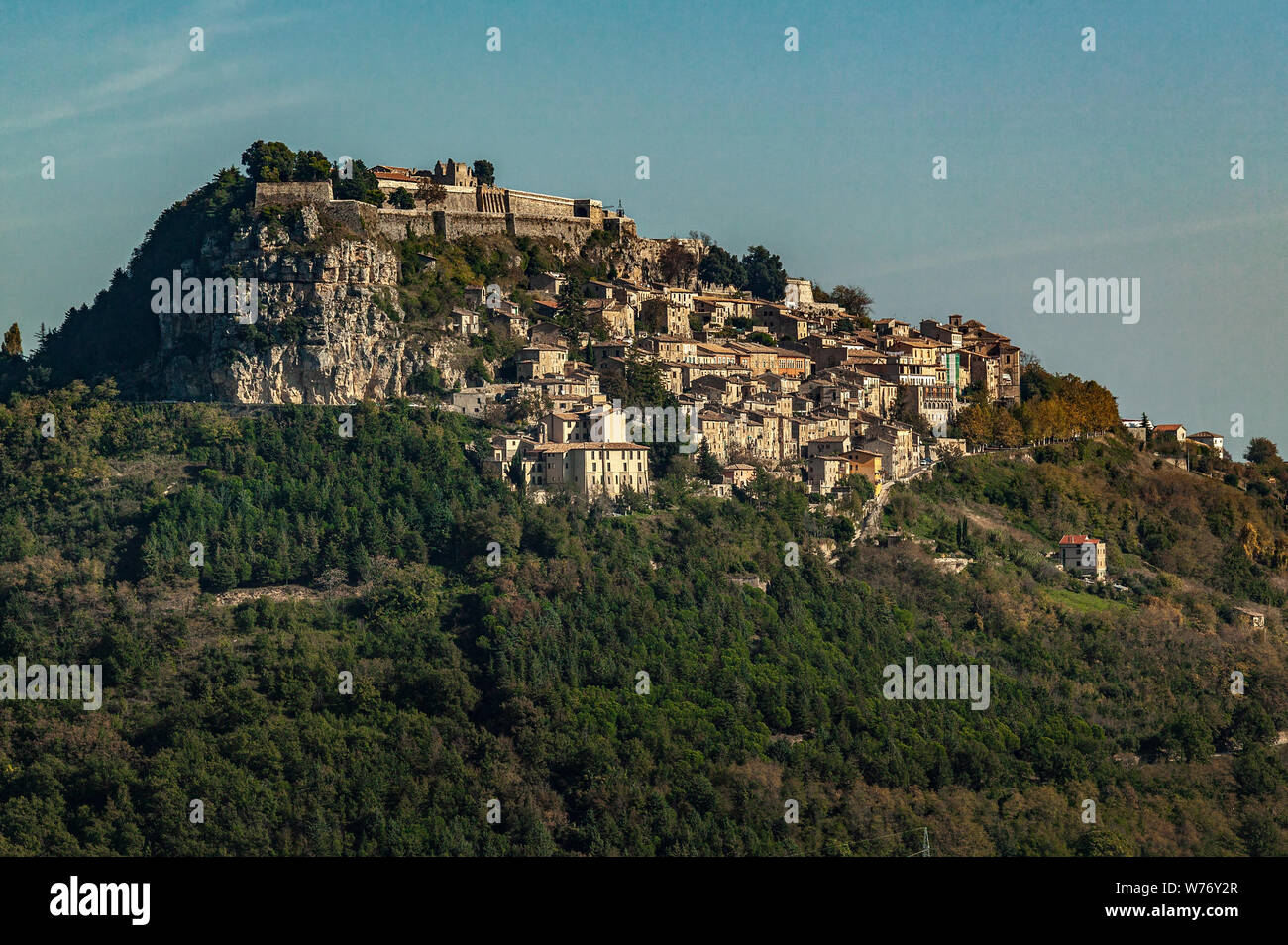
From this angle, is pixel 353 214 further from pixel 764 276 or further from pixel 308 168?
pixel 764 276

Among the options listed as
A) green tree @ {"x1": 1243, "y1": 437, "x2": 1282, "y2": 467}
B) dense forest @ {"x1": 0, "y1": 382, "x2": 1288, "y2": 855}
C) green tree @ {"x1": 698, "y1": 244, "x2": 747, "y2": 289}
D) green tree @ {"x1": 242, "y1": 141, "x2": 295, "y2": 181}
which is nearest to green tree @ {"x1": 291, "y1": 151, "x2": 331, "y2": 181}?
green tree @ {"x1": 242, "y1": 141, "x2": 295, "y2": 181}

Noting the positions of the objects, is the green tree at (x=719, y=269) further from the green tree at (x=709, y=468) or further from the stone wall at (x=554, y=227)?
the green tree at (x=709, y=468)

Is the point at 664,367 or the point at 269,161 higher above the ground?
the point at 269,161

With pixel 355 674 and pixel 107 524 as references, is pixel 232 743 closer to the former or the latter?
pixel 355 674

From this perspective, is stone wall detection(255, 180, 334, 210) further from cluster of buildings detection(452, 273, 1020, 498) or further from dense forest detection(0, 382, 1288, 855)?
dense forest detection(0, 382, 1288, 855)

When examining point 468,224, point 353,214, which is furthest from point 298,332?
point 468,224

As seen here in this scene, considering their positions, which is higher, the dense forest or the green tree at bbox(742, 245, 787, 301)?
the green tree at bbox(742, 245, 787, 301)

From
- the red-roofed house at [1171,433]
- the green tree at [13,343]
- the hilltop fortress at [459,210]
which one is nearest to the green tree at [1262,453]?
the red-roofed house at [1171,433]
